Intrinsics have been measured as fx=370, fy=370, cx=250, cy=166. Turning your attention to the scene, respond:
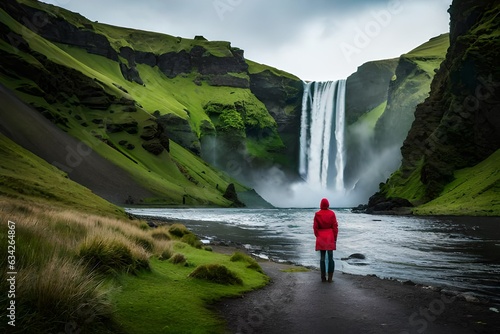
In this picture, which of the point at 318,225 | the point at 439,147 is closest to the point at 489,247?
the point at 318,225

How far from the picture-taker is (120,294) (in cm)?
816

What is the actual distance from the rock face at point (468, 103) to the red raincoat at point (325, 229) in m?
97.1

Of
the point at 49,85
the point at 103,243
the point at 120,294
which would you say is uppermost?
the point at 49,85

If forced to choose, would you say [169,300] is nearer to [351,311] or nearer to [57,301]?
[57,301]

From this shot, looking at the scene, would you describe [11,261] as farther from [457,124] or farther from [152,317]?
[457,124]

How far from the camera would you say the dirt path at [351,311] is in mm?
8148

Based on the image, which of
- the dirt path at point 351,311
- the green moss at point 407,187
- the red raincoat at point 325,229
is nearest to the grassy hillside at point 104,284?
the dirt path at point 351,311

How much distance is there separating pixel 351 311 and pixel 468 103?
111 meters

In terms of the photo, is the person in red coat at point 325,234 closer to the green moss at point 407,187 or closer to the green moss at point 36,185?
the green moss at point 36,185

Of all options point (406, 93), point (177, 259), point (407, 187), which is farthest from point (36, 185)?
point (406, 93)

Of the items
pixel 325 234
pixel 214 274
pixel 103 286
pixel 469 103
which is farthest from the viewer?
pixel 469 103

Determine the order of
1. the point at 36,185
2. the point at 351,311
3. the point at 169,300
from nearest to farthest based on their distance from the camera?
1. the point at 169,300
2. the point at 351,311
3. the point at 36,185

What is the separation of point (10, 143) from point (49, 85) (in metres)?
95.9

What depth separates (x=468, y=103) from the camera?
335 feet
